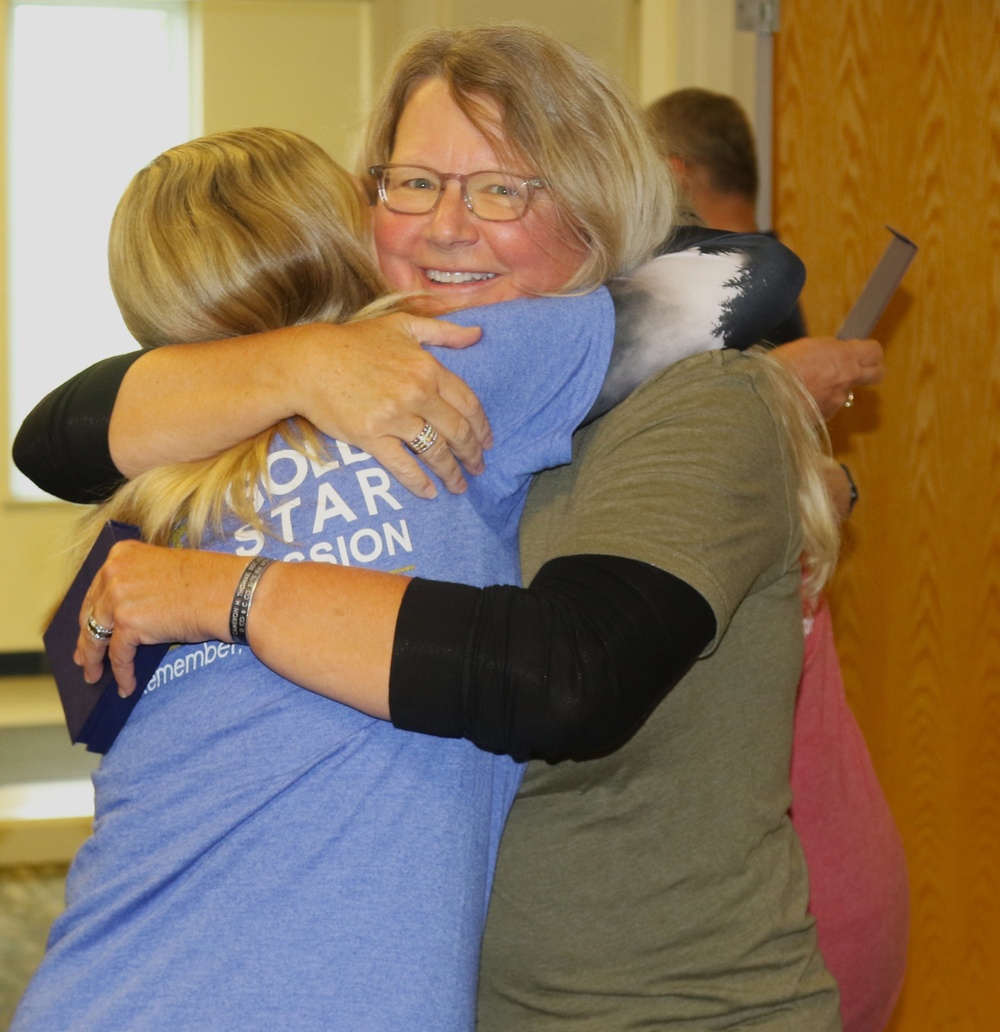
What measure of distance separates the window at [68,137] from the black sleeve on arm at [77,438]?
2.80 m

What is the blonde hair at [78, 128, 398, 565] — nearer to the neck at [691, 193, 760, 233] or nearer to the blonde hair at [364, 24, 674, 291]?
the blonde hair at [364, 24, 674, 291]

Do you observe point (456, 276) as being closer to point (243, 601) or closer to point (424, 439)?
point (424, 439)

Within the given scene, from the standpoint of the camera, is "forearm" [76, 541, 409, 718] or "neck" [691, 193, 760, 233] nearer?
"forearm" [76, 541, 409, 718]

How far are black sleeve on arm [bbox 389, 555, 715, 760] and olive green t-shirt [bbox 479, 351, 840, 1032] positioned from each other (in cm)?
9

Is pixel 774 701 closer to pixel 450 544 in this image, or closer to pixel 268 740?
pixel 450 544

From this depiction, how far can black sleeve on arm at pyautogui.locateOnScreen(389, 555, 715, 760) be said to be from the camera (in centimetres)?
89

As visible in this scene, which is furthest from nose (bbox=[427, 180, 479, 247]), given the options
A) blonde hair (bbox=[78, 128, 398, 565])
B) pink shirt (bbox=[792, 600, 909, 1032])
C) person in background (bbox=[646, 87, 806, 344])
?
person in background (bbox=[646, 87, 806, 344])

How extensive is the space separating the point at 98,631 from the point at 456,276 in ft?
1.92

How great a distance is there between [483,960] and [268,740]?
346 millimetres

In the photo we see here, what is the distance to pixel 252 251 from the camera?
106cm

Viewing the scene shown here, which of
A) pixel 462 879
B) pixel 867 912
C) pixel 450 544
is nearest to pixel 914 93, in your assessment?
pixel 867 912

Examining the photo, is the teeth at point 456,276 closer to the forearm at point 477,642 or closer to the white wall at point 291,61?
the forearm at point 477,642

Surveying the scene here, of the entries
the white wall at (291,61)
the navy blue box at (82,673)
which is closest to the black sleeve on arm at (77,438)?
the navy blue box at (82,673)

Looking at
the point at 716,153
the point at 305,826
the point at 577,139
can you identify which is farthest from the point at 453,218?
the point at 716,153
